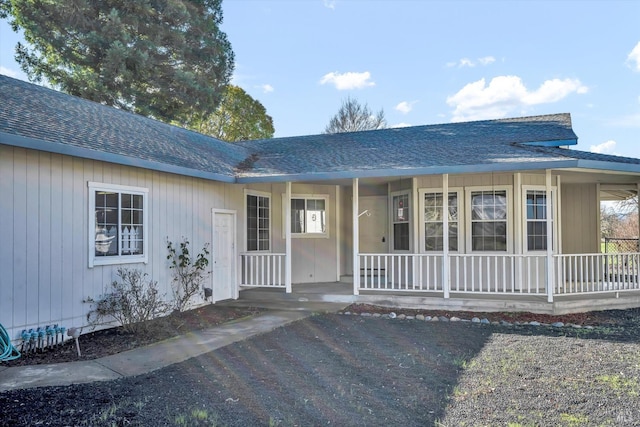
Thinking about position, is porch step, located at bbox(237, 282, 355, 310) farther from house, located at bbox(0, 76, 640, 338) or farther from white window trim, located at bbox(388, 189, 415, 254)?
white window trim, located at bbox(388, 189, 415, 254)

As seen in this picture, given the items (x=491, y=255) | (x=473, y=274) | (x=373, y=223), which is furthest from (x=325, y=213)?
(x=491, y=255)

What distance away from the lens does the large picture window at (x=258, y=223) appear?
1123 centimetres

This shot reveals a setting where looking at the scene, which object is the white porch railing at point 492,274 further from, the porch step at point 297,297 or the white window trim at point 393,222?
the porch step at point 297,297

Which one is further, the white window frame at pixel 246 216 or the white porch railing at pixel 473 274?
the white window frame at pixel 246 216

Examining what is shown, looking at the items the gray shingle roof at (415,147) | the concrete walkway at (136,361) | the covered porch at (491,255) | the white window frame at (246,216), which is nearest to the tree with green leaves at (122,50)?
the gray shingle roof at (415,147)

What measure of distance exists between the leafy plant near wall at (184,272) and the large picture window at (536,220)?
23.1 ft

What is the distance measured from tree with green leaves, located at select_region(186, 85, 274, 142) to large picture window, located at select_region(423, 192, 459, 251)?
18032mm

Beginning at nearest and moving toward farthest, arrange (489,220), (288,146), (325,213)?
(489,220) → (325,213) → (288,146)

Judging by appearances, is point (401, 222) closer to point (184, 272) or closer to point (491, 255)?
point (491, 255)

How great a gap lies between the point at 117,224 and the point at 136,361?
109 inches

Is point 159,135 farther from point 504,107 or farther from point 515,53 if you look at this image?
point 504,107

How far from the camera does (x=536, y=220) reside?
967cm

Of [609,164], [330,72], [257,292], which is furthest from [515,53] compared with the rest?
[330,72]

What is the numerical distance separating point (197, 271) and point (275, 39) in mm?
16527
